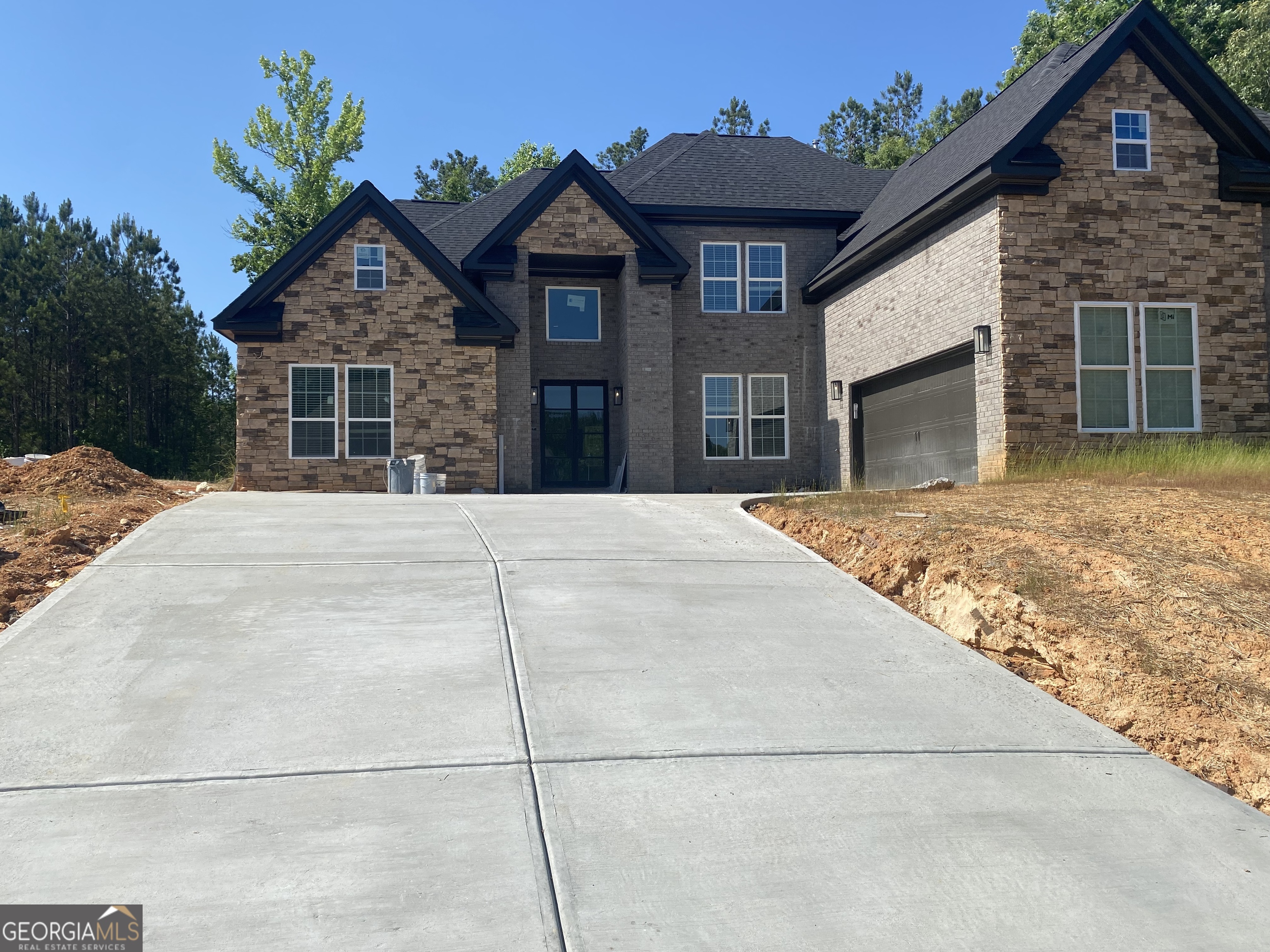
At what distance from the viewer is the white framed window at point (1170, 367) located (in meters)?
15.9

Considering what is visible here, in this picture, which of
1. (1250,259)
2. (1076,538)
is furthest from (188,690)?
(1250,259)

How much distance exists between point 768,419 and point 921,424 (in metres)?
5.01

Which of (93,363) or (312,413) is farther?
(93,363)

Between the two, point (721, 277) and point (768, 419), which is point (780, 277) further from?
point (768, 419)

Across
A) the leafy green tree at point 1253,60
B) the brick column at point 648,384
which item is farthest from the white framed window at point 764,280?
the leafy green tree at point 1253,60

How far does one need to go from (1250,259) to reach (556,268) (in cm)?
1345

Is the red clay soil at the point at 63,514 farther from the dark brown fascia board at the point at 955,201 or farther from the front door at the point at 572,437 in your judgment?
the dark brown fascia board at the point at 955,201

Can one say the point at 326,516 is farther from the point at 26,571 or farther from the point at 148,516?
the point at 26,571

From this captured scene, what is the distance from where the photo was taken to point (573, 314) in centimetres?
2327

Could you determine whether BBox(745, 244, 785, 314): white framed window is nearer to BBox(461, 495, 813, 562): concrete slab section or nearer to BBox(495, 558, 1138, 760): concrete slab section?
BBox(461, 495, 813, 562): concrete slab section

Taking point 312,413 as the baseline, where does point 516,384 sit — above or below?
above

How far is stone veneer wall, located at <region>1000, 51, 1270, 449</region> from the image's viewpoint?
614 inches

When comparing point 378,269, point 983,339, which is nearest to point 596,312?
point 378,269

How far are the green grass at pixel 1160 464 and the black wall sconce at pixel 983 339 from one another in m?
1.78
